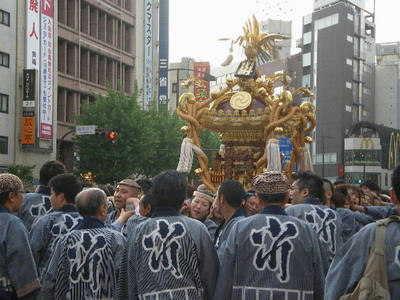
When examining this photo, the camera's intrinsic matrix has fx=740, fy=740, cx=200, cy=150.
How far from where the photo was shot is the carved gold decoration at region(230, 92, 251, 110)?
15906 mm

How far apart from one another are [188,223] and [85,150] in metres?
32.8

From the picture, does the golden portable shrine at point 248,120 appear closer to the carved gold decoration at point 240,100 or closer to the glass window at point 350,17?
the carved gold decoration at point 240,100

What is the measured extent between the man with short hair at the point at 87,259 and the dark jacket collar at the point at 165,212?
683 mm

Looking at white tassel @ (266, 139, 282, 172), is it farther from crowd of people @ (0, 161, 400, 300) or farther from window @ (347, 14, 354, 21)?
window @ (347, 14, 354, 21)

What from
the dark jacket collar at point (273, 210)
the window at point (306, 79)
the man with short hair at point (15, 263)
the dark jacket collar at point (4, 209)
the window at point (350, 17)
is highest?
the window at point (350, 17)

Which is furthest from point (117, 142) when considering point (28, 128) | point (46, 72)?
point (46, 72)

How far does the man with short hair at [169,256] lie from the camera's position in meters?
5.34

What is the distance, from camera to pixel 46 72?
39906mm

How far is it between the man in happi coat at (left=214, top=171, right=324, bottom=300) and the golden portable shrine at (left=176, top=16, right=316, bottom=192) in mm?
9859

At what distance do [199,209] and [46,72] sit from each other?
33.6 metres

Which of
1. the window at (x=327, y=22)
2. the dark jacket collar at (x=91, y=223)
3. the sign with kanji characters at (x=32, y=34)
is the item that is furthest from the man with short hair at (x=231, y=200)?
the window at (x=327, y=22)

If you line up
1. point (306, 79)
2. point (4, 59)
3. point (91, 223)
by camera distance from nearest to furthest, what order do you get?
point (91, 223)
point (4, 59)
point (306, 79)

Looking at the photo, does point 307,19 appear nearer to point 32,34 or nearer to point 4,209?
point 32,34

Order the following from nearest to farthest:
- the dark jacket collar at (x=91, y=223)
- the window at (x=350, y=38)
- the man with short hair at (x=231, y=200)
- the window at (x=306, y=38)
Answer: the dark jacket collar at (x=91, y=223) < the man with short hair at (x=231, y=200) < the window at (x=350, y=38) < the window at (x=306, y=38)
